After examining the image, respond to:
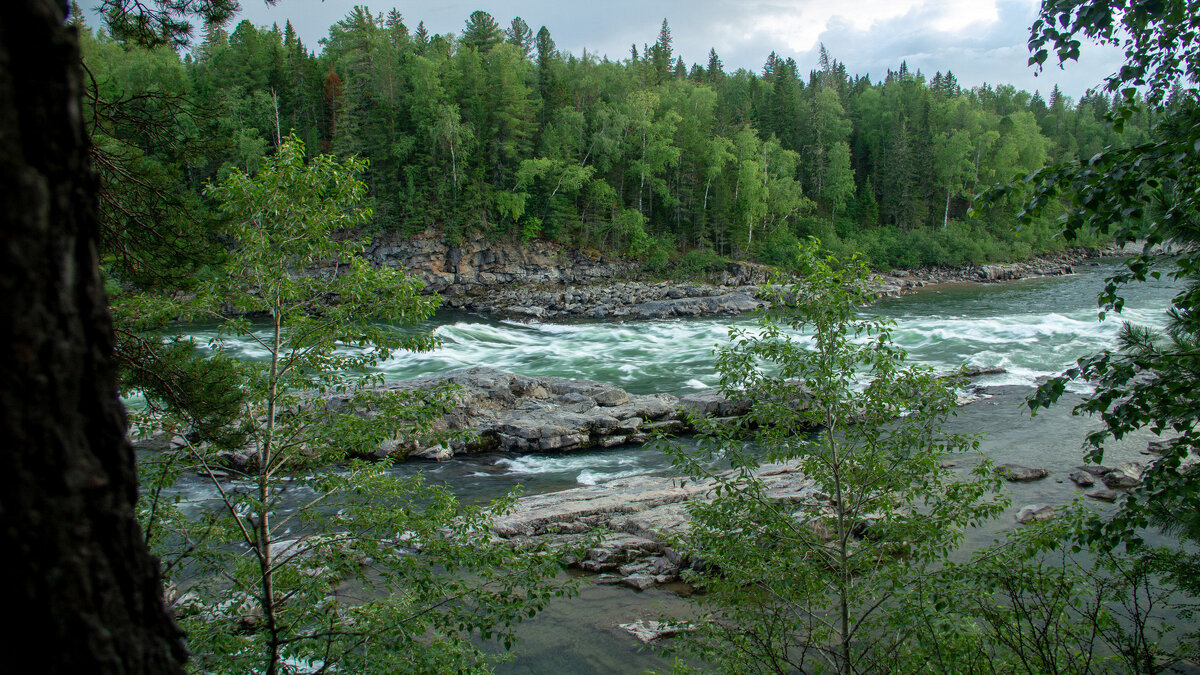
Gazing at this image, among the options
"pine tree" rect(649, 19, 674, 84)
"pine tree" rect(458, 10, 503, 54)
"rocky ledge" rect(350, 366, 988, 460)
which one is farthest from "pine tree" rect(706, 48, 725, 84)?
"rocky ledge" rect(350, 366, 988, 460)

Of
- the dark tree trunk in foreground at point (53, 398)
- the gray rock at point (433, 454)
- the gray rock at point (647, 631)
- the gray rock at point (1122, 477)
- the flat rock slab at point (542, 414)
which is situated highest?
the dark tree trunk in foreground at point (53, 398)

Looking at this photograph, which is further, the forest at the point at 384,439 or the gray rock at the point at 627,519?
the gray rock at the point at 627,519

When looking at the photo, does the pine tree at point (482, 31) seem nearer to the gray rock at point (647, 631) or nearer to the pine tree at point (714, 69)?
the pine tree at point (714, 69)

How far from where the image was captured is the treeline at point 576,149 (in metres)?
43.4

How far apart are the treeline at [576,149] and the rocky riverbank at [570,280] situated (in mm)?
1703

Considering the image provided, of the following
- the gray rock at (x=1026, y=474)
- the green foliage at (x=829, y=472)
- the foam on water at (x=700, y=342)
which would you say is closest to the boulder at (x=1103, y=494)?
the gray rock at (x=1026, y=474)

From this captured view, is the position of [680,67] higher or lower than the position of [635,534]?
higher

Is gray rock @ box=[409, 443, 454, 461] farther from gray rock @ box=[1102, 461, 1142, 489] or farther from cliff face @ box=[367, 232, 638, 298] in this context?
cliff face @ box=[367, 232, 638, 298]

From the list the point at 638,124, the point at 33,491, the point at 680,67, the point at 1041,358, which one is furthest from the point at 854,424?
the point at 680,67

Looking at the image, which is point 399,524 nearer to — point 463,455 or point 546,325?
point 463,455

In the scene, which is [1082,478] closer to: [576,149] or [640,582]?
[640,582]

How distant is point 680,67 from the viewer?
7694cm

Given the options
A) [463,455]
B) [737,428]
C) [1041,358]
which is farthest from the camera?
[1041,358]

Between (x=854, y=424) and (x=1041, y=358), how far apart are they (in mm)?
18879
